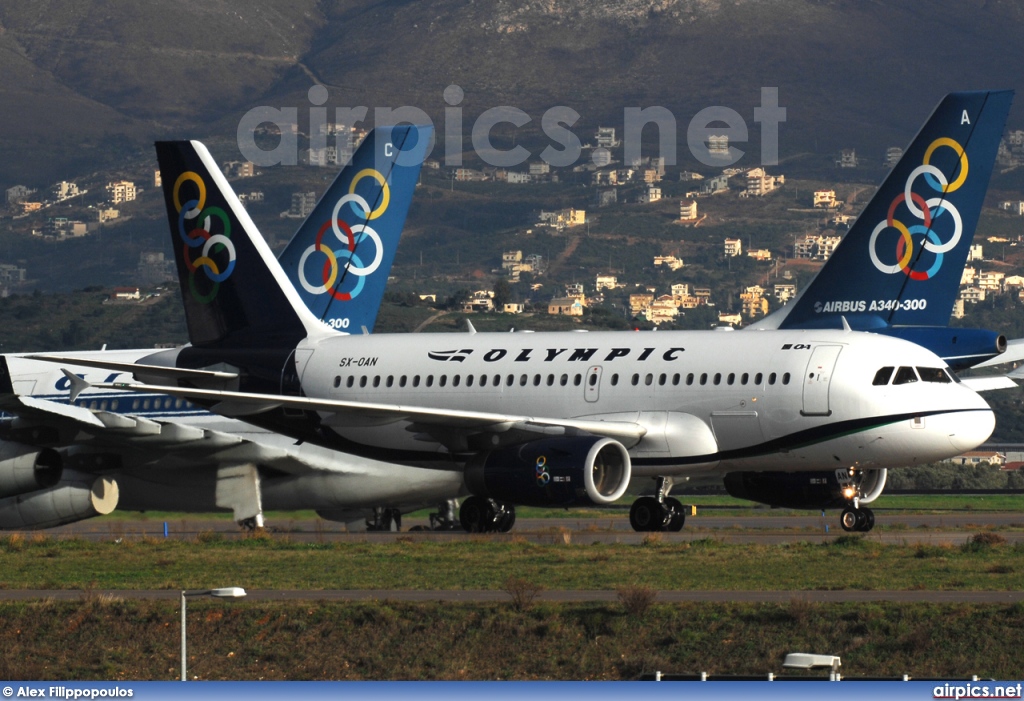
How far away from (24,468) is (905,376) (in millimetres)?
20835

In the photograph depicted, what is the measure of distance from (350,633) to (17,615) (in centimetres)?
499

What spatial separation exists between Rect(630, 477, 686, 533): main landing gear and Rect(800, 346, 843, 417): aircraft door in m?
3.89

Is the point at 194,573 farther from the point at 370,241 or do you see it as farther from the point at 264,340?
the point at 370,241

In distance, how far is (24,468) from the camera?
150 feet

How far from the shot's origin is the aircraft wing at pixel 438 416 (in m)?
41.3

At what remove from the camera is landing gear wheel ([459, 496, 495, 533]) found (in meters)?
43.4

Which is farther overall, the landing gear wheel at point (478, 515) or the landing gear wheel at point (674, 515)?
the landing gear wheel at point (478, 515)

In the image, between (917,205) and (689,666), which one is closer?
(689,666)

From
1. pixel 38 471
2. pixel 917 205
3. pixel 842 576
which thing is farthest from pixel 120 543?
pixel 917 205

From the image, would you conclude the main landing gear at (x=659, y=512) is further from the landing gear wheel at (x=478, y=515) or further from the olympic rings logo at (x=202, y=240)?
the olympic rings logo at (x=202, y=240)

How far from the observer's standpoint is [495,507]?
143 feet

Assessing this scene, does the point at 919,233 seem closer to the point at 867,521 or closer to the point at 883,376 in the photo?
the point at 867,521

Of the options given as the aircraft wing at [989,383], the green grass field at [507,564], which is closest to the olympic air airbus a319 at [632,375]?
the aircraft wing at [989,383]

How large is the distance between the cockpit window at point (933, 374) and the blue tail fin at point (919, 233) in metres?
7.82
